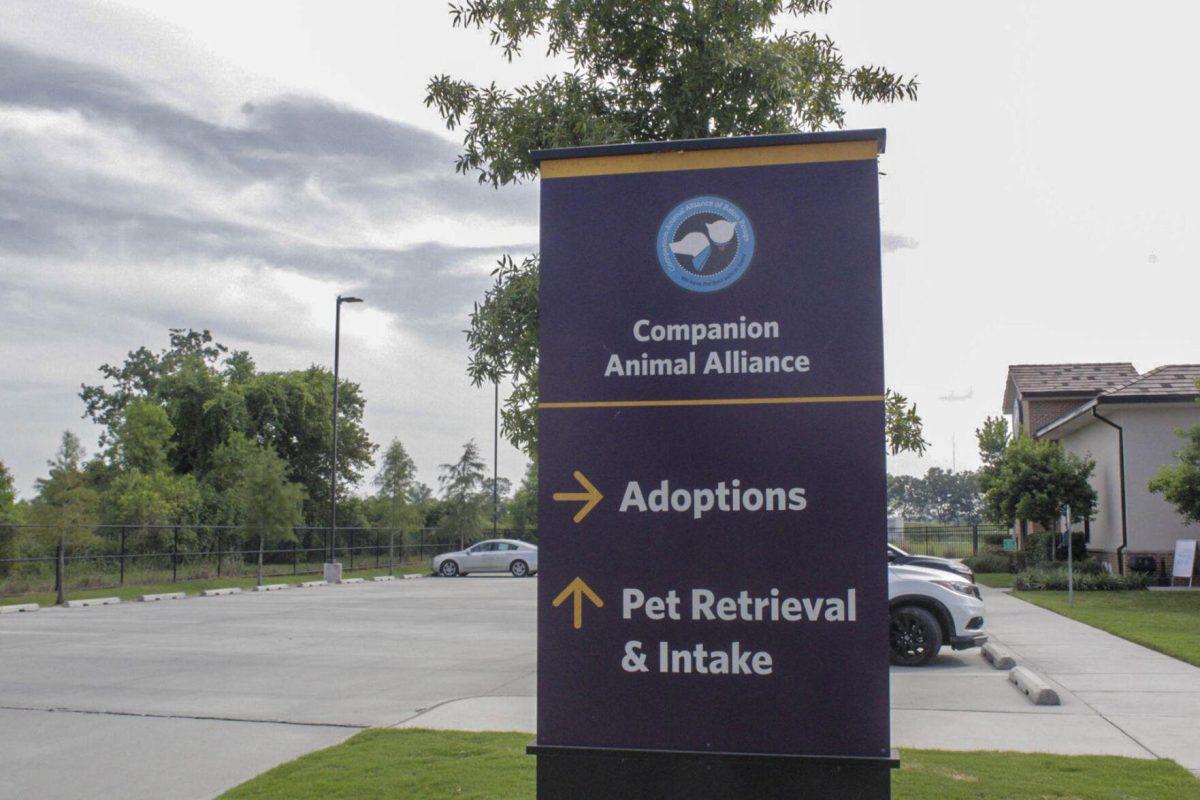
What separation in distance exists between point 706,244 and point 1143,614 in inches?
684

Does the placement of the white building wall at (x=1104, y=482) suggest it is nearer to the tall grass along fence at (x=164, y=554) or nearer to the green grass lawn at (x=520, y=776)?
the green grass lawn at (x=520, y=776)

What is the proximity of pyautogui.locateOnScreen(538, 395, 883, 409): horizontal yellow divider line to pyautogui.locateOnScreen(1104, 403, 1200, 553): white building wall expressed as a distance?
2464cm

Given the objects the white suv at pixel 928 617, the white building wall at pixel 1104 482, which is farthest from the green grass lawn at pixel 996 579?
the white suv at pixel 928 617

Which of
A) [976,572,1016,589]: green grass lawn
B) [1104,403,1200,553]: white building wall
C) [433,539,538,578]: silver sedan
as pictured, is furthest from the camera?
[433,539,538,578]: silver sedan

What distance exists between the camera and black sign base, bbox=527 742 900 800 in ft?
12.5

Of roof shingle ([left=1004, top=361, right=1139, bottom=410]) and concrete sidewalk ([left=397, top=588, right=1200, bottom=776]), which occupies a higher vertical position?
roof shingle ([left=1004, top=361, right=1139, bottom=410])

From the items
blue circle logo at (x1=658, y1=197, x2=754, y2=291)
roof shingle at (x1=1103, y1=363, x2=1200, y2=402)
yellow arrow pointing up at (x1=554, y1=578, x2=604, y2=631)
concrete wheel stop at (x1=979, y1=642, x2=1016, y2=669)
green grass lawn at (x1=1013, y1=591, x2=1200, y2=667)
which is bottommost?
green grass lawn at (x1=1013, y1=591, x2=1200, y2=667)

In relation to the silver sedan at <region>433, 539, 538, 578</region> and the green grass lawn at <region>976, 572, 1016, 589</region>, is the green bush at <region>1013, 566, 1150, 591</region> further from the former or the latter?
the silver sedan at <region>433, 539, 538, 578</region>

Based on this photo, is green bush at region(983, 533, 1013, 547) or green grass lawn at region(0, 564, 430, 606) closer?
green grass lawn at region(0, 564, 430, 606)

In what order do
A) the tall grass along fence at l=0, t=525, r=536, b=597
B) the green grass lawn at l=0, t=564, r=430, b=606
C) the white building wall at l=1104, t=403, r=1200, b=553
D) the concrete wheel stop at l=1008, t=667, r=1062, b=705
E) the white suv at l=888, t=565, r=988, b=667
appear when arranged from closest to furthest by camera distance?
the concrete wheel stop at l=1008, t=667, r=1062, b=705, the white suv at l=888, t=565, r=988, b=667, the green grass lawn at l=0, t=564, r=430, b=606, the tall grass along fence at l=0, t=525, r=536, b=597, the white building wall at l=1104, t=403, r=1200, b=553

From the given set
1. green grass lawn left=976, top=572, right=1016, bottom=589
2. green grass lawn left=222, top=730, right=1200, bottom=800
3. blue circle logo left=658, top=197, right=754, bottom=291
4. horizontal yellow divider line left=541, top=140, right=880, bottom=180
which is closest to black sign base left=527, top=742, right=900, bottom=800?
blue circle logo left=658, top=197, right=754, bottom=291

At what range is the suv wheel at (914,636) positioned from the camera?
40.4 ft

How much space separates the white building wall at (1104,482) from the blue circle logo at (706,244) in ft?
81.4

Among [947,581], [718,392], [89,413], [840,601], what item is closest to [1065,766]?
[840,601]
